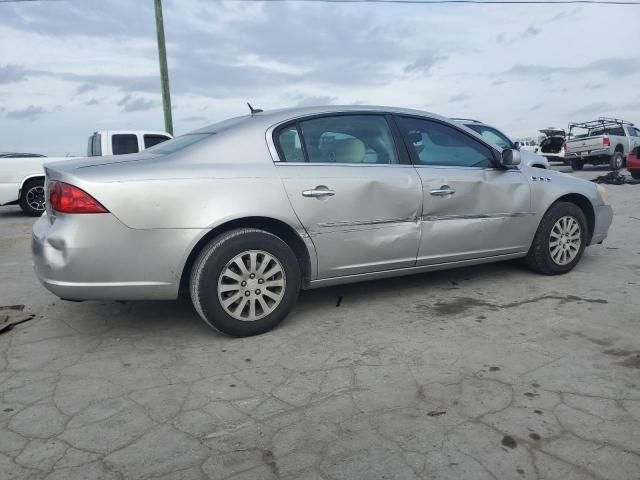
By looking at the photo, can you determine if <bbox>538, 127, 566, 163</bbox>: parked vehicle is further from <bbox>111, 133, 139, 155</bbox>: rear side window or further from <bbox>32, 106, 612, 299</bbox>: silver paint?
<bbox>32, 106, 612, 299</bbox>: silver paint

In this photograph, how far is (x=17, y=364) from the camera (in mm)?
3199

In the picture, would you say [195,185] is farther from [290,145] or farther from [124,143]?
[124,143]

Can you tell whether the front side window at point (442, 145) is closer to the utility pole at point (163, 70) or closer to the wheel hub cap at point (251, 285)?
the wheel hub cap at point (251, 285)

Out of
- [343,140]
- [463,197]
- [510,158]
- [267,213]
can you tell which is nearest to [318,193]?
[267,213]

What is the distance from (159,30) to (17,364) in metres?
13.5

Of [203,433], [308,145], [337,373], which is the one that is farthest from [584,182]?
[203,433]

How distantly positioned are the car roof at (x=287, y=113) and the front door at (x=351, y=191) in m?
0.06

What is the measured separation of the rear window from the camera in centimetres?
364

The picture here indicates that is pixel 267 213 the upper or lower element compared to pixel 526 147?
lower

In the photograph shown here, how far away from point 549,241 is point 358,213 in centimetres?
198

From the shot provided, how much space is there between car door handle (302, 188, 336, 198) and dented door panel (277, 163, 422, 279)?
0.01 metres

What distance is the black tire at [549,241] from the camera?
15.6 ft

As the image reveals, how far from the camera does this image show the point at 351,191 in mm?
3768

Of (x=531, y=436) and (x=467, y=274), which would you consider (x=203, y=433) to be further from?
(x=467, y=274)
